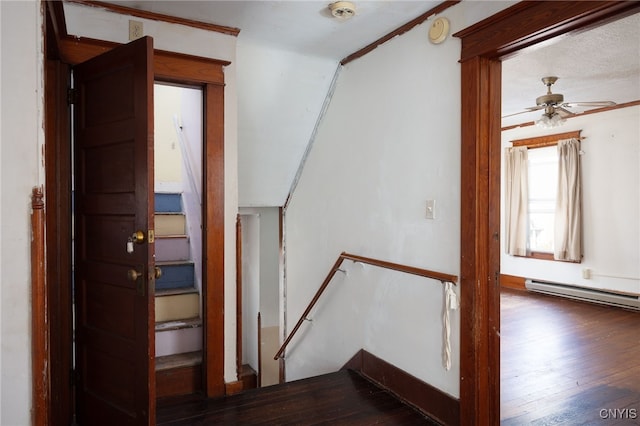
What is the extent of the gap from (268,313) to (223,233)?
101 inches

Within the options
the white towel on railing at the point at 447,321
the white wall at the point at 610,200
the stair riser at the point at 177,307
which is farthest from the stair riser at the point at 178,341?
the white wall at the point at 610,200

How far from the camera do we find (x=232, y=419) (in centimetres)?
242

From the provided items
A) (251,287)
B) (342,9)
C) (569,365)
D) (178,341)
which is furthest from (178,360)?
(569,365)

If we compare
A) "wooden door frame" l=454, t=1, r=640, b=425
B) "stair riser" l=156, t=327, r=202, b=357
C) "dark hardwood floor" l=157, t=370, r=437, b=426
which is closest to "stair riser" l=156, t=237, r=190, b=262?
"stair riser" l=156, t=327, r=202, b=357

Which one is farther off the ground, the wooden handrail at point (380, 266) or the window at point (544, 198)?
the window at point (544, 198)

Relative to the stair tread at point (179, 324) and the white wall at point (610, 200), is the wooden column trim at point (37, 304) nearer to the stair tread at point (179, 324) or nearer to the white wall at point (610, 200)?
the stair tread at point (179, 324)

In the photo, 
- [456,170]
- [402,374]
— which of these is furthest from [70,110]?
[402,374]

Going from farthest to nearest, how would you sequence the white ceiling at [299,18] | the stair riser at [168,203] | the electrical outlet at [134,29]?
the stair riser at [168,203]
the electrical outlet at [134,29]
the white ceiling at [299,18]

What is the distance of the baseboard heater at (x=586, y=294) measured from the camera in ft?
17.3

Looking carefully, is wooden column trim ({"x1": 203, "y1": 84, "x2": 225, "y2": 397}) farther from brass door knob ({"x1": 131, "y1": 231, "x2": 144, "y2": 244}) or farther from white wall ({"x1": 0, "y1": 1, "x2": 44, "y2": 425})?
white wall ({"x1": 0, "y1": 1, "x2": 44, "y2": 425})

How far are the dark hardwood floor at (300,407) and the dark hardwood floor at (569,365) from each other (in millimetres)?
721

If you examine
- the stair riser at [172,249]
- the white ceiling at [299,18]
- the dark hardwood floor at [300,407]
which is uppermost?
the white ceiling at [299,18]

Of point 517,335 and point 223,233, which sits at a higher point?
point 223,233

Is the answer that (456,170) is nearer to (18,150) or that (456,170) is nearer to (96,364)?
(18,150)
